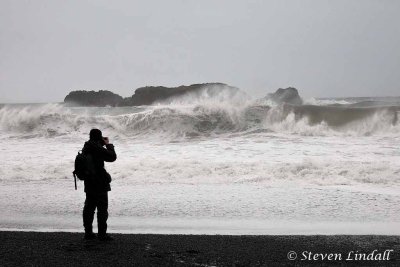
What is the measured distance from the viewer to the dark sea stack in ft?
260

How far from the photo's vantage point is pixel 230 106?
25.8m

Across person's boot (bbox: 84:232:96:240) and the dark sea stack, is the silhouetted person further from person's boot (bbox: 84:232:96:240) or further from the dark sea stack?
the dark sea stack

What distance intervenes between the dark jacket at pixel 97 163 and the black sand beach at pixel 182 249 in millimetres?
762

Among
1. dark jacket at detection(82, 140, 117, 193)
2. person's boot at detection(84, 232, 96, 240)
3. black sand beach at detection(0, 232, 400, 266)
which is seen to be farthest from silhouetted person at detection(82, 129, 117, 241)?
black sand beach at detection(0, 232, 400, 266)

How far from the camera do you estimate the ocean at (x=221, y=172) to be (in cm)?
766

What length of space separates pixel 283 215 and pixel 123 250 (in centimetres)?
330

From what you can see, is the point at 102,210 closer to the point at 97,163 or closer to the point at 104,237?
the point at 104,237

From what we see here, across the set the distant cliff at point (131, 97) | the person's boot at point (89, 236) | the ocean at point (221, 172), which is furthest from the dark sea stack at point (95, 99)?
the person's boot at point (89, 236)

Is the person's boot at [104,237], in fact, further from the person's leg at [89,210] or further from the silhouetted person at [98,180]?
the person's leg at [89,210]

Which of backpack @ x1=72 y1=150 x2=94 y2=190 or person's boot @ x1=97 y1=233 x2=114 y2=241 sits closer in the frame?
backpack @ x1=72 y1=150 x2=94 y2=190

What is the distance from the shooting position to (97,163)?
20.0 feet

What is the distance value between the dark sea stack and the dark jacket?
237ft

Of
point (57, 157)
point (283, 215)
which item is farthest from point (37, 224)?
point (57, 157)

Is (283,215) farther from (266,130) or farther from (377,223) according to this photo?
(266,130)
